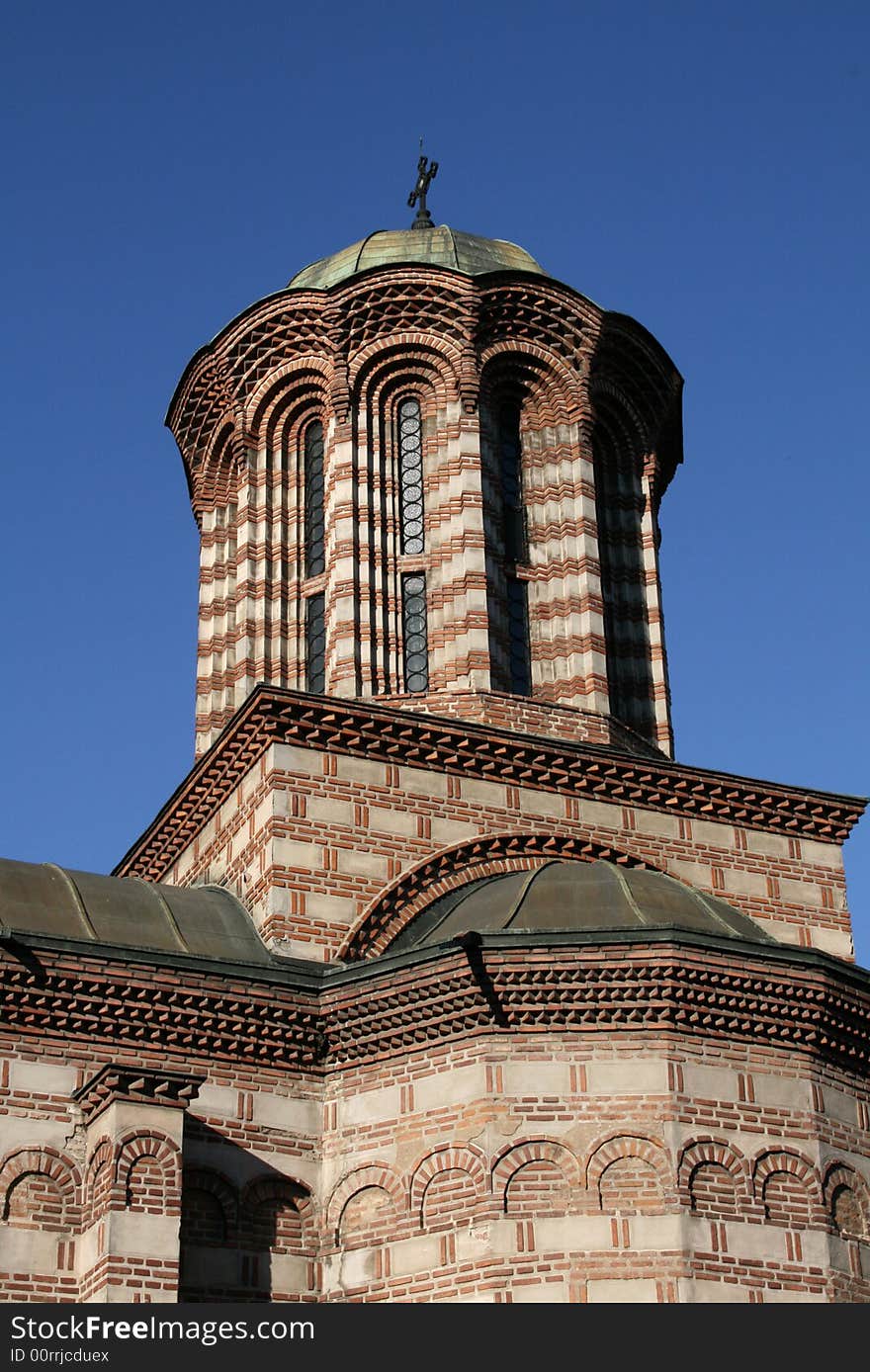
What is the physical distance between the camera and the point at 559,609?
67.5 feet

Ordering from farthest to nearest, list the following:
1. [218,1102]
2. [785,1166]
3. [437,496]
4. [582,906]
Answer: [437,496] < [582,906] < [218,1102] < [785,1166]

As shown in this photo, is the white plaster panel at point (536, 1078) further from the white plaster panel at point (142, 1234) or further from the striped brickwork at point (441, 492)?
the striped brickwork at point (441, 492)

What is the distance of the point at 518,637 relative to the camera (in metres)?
20.5

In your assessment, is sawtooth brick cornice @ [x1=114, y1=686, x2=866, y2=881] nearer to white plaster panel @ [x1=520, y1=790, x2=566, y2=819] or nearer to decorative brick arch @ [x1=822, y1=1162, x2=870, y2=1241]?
white plaster panel @ [x1=520, y1=790, x2=566, y2=819]

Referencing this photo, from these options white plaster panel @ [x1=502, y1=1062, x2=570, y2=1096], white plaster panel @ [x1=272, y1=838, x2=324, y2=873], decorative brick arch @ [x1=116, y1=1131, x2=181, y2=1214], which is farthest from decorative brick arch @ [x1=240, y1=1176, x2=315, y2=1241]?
white plaster panel @ [x1=272, y1=838, x2=324, y2=873]

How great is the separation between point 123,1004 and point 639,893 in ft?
14.1

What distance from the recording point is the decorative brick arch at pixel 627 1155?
1468cm

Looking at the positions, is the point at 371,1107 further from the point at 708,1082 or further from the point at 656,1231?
the point at 708,1082

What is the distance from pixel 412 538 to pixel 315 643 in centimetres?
148

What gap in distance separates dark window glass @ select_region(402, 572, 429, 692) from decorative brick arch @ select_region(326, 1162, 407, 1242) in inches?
223

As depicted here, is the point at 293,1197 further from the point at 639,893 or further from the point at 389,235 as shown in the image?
the point at 389,235

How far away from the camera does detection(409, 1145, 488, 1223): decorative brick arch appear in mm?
14836

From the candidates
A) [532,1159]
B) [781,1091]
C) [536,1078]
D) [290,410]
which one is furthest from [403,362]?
[532,1159]
